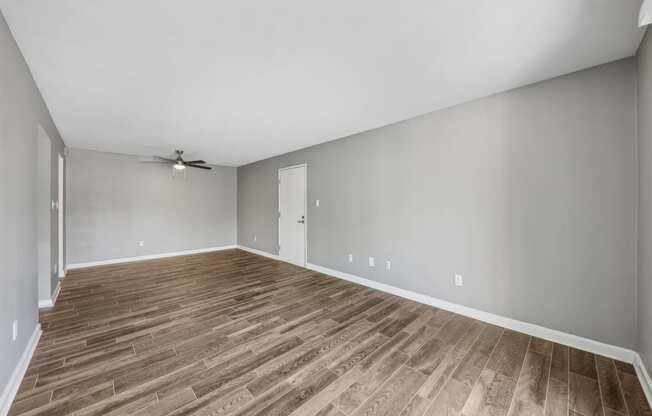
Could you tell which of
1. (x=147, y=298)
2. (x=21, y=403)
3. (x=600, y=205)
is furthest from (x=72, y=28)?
(x=600, y=205)

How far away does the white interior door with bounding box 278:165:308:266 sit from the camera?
5051 mm

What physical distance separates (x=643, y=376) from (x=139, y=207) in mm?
7753

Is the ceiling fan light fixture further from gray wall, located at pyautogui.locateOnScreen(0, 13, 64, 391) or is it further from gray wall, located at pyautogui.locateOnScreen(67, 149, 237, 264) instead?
→ gray wall, located at pyautogui.locateOnScreen(67, 149, 237, 264)

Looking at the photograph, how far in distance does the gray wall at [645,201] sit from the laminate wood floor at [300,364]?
38cm

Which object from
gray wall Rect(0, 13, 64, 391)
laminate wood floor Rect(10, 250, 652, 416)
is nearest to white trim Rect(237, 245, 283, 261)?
laminate wood floor Rect(10, 250, 652, 416)

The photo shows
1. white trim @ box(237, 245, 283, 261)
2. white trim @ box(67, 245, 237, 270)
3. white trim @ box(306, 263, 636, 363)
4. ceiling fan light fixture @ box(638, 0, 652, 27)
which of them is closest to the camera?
ceiling fan light fixture @ box(638, 0, 652, 27)

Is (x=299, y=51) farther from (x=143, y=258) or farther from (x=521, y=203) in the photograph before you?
(x=143, y=258)

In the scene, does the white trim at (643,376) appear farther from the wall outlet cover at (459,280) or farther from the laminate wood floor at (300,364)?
the wall outlet cover at (459,280)

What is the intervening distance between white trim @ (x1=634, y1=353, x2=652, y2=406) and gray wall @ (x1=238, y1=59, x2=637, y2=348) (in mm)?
137

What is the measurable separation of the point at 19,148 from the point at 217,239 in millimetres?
5315

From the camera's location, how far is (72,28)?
1.64m

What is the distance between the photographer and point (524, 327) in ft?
8.04

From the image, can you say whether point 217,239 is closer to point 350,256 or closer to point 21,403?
point 350,256

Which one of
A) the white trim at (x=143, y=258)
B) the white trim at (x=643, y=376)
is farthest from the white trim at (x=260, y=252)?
the white trim at (x=643, y=376)
